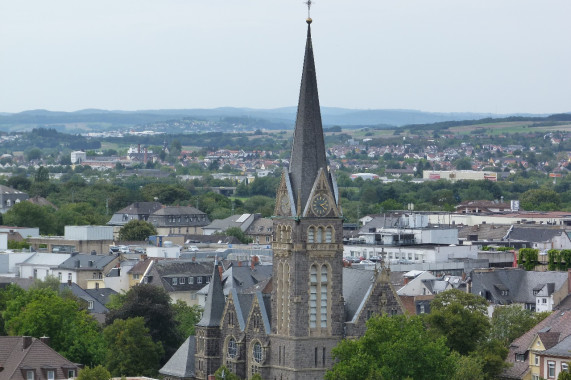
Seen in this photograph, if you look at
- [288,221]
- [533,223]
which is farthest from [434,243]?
[288,221]

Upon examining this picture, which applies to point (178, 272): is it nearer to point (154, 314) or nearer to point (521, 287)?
point (521, 287)

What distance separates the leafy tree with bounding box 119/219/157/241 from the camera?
186 m

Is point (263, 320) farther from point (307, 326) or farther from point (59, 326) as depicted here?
point (59, 326)

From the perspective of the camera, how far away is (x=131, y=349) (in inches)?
3910

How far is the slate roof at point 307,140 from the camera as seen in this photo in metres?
86.2

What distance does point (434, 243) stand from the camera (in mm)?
153875

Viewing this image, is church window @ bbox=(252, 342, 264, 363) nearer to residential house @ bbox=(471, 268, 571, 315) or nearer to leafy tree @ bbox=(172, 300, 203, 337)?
leafy tree @ bbox=(172, 300, 203, 337)

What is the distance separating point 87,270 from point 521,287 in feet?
122

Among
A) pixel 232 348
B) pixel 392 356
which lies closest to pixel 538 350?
pixel 392 356

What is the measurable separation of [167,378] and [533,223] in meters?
105

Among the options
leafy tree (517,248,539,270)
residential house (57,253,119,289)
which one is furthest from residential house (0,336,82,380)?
leafy tree (517,248,539,270)

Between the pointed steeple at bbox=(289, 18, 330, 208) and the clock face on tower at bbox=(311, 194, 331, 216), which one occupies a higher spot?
the pointed steeple at bbox=(289, 18, 330, 208)

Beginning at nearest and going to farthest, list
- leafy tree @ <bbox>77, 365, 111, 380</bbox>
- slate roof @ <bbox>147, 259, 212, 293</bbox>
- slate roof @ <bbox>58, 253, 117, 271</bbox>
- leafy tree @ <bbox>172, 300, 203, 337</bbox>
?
leafy tree @ <bbox>77, 365, 111, 380</bbox> < leafy tree @ <bbox>172, 300, 203, 337</bbox> < slate roof @ <bbox>147, 259, 212, 293</bbox> < slate roof @ <bbox>58, 253, 117, 271</bbox>

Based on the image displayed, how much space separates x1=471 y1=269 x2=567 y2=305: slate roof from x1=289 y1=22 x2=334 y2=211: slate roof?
39.4m
